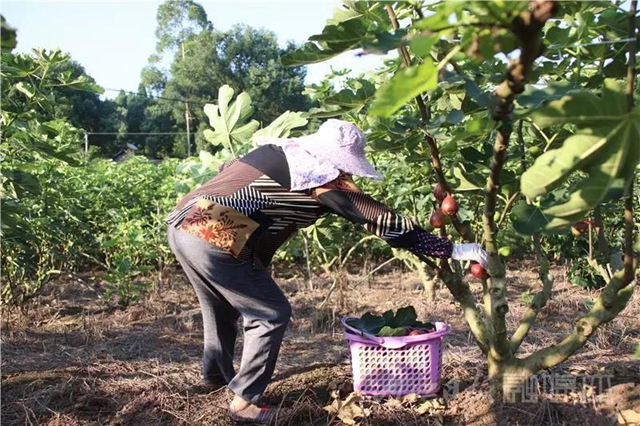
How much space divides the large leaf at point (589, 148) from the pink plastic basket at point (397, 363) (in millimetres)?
1283

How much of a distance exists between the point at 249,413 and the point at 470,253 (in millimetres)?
1125

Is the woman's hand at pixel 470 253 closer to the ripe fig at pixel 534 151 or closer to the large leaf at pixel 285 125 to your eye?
the ripe fig at pixel 534 151

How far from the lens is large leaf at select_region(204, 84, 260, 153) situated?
3.85m

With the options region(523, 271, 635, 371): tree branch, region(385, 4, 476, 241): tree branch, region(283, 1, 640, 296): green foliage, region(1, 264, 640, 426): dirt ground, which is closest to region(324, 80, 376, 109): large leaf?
region(283, 1, 640, 296): green foliage

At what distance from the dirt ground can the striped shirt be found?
0.76m

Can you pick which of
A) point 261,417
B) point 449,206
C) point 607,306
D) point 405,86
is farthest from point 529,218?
point 261,417

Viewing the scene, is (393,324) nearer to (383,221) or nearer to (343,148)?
(383,221)

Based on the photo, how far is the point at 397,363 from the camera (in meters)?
2.64

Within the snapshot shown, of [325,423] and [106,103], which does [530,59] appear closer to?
[325,423]

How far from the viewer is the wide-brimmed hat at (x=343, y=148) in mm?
2373

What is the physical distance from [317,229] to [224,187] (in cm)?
199

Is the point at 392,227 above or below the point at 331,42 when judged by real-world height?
below

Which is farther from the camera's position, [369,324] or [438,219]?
[369,324]

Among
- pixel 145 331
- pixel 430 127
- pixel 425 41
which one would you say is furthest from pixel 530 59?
pixel 145 331
